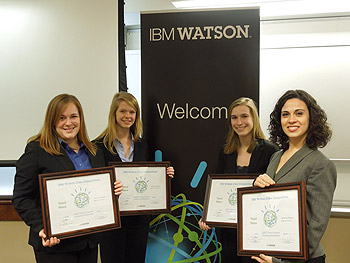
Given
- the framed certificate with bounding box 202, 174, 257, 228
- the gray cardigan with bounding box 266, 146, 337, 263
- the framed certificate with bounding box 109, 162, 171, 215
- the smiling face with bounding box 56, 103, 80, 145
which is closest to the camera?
the gray cardigan with bounding box 266, 146, 337, 263

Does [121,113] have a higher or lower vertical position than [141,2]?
lower

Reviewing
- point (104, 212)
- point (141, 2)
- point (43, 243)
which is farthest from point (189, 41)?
point (43, 243)

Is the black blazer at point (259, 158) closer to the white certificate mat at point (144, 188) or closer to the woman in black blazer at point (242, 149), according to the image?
the woman in black blazer at point (242, 149)

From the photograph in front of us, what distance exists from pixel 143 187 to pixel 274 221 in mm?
1202

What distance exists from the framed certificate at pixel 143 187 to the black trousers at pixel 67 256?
1.51ft

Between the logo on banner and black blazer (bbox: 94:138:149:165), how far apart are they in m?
0.93

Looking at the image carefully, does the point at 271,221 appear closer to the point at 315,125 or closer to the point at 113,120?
the point at 315,125

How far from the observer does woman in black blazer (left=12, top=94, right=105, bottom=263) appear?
214 centimetres

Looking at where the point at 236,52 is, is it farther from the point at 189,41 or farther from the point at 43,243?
the point at 43,243

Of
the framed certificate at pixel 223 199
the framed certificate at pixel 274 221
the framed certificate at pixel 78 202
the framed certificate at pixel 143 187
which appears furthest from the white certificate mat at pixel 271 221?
the framed certificate at pixel 143 187

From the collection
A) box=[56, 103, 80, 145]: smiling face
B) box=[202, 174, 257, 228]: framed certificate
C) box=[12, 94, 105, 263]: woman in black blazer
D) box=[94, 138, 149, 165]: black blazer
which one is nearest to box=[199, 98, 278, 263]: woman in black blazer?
box=[202, 174, 257, 228]: framed certificate

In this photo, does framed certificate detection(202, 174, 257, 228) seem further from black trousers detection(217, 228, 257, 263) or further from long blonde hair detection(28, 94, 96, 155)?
long blonde hair detection(28, 94, 96, 155)

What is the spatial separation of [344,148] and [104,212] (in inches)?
106

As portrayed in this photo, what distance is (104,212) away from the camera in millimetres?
2291
